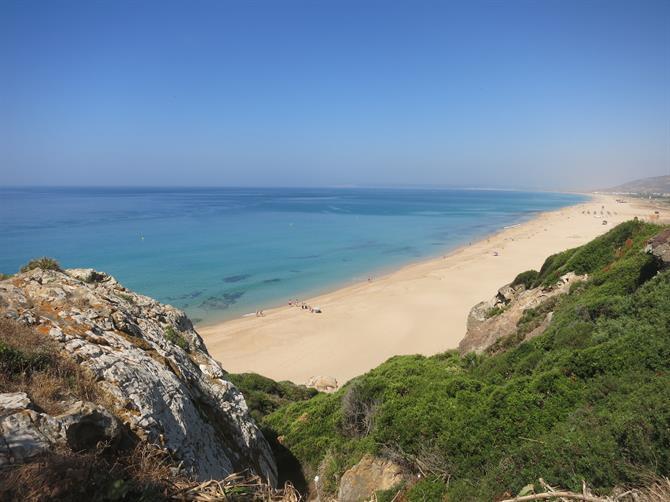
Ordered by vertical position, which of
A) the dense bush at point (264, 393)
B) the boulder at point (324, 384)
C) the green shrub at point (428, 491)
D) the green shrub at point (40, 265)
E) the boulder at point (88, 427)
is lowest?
the boulder at point (324, 384)

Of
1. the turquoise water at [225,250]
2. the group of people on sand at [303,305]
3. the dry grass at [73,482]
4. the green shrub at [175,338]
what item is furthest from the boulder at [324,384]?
the dry grass at [73,482]

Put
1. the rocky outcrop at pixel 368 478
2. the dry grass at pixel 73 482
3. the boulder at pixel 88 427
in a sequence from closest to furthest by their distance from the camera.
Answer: the dry grass at pixel 73 482 → the boulder at pixel 88 427 → the rocky outcrop at pixel 368 478

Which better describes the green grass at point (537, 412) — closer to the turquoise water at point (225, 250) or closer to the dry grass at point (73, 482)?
the dry grass at point (73, 482)

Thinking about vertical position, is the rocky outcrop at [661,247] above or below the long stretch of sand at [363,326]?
above

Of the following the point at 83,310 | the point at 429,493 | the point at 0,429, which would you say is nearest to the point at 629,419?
the point at 429,493

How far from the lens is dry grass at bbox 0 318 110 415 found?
3.77 metres

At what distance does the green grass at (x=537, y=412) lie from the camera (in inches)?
189

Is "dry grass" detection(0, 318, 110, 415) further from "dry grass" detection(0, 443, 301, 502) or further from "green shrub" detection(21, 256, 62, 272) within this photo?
"green shrub" detection(21, 256, 62, 272)

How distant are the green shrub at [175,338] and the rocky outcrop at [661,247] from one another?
43.2 feet

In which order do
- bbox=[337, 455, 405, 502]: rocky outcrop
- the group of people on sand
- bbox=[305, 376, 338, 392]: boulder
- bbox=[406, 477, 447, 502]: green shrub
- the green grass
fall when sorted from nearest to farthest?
1. the green grass
2. bbox=[406, 477, 447, 502]: green shrub
3. bbox=[337, 455, 405, 502]: rocky outcrop
4. bbox=[305, 376, 338, 392]: boulder
5. the group of people on sand

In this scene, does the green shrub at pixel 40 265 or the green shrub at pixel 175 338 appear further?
the green shrub at pixel 175 338

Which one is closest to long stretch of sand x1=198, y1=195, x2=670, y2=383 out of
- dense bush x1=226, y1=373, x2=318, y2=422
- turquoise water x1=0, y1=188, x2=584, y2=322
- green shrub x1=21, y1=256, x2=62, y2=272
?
turquoise water x1=0, y1=188, x2=584, y2=322

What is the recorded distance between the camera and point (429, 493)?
5.77m

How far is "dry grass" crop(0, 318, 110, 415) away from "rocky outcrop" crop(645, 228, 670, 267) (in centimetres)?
1385
